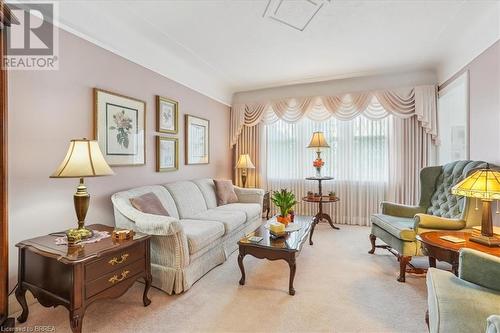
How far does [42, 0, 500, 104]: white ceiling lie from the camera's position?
2.52 meters

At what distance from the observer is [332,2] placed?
8.14 ft

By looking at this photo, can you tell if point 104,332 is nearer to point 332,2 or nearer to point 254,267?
point 254,267

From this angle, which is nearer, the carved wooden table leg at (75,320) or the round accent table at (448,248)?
the carved wooden table leg at (75,320)

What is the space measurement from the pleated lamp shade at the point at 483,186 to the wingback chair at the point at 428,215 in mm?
583

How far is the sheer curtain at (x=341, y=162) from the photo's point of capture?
4.55 metres

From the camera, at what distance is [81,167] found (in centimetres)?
185

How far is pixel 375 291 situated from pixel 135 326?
2.03 meters

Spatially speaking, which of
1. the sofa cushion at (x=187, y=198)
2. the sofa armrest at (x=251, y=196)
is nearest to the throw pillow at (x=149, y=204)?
the sofa cushion at (x=187, y=198)

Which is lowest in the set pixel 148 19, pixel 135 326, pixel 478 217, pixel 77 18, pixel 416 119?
pixel 135 326

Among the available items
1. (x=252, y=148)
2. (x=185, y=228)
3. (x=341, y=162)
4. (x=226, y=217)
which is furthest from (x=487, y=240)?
(x=252, y=148)

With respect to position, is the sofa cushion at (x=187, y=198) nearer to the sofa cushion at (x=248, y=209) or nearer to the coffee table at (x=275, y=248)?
the sofa cushion at (x=248, y=209)

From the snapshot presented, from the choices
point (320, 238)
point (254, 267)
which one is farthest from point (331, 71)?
point (254, 267)

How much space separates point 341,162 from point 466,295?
140 inches

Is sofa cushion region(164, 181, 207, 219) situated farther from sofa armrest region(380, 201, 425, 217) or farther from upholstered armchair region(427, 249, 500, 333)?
upholstered armchair region(427, 249, 500, 333)
